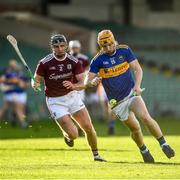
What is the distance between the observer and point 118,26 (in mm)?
44594

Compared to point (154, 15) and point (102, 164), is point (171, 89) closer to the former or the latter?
point (154, 15)

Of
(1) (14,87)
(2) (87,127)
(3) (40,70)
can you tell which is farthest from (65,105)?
(1) (14,87)

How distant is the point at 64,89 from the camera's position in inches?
695

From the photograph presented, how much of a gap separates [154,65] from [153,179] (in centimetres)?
2925

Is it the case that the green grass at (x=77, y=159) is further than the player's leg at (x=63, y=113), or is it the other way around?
the player's leg at (x=63, y=113)

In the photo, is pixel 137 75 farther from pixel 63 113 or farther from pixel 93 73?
pixel 63 113

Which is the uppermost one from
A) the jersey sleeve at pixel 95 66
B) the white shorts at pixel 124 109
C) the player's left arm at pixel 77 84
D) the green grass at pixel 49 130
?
the jersey sleeve at pixel 95 66

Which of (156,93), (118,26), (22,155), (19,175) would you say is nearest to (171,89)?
(156,93)

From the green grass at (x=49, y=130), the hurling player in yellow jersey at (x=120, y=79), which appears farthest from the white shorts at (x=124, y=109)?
the green grass at (x=49, y=130)

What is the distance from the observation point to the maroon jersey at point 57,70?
1747cm

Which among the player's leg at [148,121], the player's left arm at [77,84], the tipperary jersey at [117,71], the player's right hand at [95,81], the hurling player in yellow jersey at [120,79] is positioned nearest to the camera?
the player's leg at [148,121]

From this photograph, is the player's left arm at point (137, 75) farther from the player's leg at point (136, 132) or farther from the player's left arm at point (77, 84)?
the player's left arm at point (77, 84)

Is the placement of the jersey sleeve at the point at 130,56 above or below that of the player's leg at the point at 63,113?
above

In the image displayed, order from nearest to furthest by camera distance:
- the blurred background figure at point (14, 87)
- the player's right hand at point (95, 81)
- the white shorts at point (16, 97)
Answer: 1. the player's right hand at point (95, 81)
2. the blurred background figure at point (14, 87)
3. the white shorts at point (16, 97)
